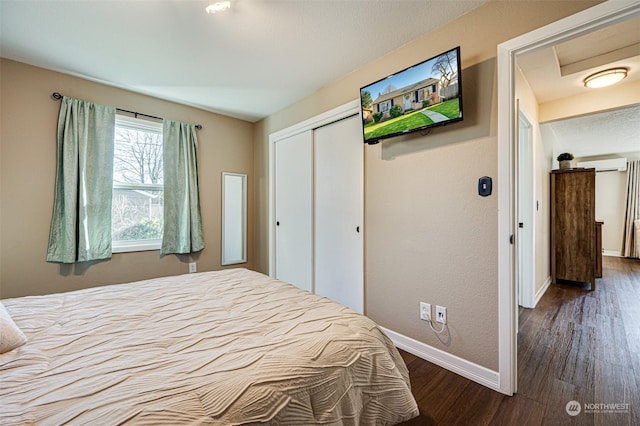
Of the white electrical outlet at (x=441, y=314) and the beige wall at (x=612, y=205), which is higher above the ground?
the beige wall at (x=612, y=205)

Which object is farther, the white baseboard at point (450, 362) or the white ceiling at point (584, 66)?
the white ceiling at point (584, 66)

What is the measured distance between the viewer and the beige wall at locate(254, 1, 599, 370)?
166 centimetres

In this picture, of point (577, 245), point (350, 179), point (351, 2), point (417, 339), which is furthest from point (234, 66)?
point (577, 245)

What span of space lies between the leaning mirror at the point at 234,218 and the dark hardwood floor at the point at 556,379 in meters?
2.46

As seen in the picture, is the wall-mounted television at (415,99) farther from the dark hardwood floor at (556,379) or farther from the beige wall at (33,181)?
the beige wall at (33,181)

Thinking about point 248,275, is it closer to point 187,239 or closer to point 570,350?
point 187,239

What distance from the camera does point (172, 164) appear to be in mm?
2992

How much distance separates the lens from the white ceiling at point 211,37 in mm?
1684

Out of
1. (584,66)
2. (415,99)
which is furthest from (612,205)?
(415,99)

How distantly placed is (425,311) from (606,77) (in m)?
2.75

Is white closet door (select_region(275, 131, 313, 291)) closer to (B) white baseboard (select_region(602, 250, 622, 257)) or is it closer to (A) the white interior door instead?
(A) the white interior door

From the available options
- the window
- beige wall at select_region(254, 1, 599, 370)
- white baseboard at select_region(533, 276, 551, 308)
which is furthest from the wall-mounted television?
white baseboard at select_region(533, 276, 551, 308)

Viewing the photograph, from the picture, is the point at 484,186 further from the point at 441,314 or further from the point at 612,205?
the point at 612,205

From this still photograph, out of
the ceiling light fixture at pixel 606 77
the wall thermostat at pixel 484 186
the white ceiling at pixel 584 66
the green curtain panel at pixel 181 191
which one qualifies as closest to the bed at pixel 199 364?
the wall thermostat at pixel 484 186
